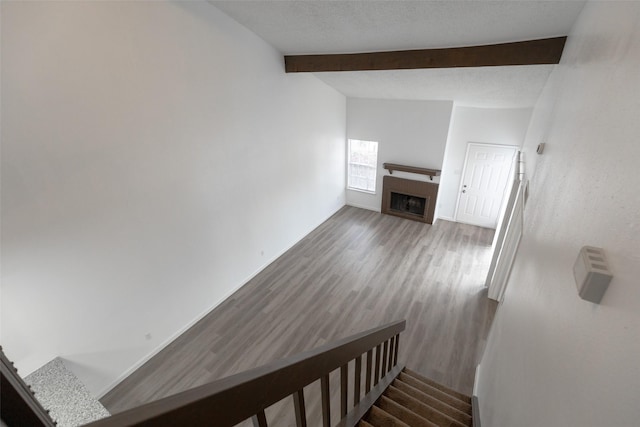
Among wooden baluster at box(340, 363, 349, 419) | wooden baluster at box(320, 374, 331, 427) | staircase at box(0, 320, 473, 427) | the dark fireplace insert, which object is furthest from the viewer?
the dark fireplace insert

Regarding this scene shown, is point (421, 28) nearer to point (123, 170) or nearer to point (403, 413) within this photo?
point (123, 170)

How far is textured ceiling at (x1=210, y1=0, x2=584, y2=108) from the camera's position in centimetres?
231

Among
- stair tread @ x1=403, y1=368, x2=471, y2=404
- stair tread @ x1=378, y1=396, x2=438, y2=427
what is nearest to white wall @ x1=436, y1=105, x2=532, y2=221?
stair tread @ x1=403, y1=368, x2=471, y2=404

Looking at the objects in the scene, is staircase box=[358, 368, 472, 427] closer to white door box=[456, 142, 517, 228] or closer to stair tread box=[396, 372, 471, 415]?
stair tread box=[396, 372, 471, 415]

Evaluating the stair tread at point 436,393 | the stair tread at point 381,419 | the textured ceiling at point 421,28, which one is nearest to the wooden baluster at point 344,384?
the stair tread at point 381,419

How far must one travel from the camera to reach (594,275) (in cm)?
73

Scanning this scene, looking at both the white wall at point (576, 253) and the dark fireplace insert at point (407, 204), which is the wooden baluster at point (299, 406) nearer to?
the white wall at point (576, 253)

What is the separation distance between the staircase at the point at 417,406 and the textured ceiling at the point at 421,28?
3200 mm

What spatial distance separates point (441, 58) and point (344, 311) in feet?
11.9

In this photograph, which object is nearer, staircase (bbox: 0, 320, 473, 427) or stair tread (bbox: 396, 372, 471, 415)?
staircase (bbox: 0, 320, 473, 427)

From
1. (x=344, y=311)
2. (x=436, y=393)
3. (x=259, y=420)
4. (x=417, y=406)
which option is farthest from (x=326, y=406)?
(x=344, y=311)

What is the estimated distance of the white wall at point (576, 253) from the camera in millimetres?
641

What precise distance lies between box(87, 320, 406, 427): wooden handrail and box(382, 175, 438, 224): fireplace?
20.2 ft

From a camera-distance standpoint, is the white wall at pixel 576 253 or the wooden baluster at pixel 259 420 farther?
Answer: the wooden baluster at pixel 259 420
